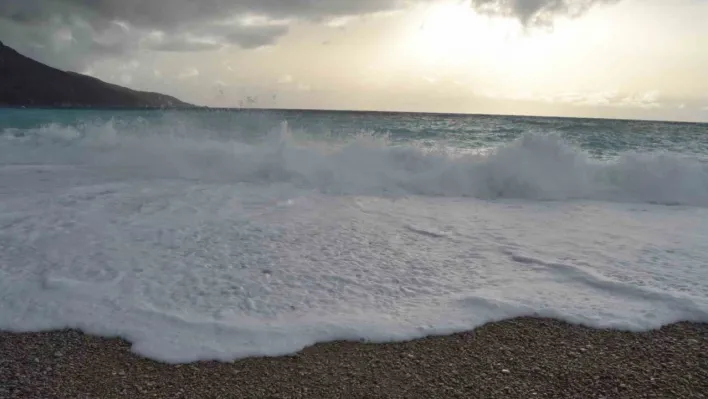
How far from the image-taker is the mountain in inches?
2808

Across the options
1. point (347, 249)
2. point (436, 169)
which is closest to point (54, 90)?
point (436, 169)

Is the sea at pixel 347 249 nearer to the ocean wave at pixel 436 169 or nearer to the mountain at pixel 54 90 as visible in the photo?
the ocean wave at pixel 436 169

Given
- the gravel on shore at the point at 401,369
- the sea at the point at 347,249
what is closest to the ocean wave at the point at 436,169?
the sea at the point at 347,249

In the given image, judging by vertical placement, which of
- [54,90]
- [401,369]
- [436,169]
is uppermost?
[54,90]

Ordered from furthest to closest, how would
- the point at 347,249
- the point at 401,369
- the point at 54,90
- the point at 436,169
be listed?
the point at 54,90
the point at 436,169
the point at 347,249
the point at 401,369

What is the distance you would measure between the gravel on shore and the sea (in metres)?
0.16

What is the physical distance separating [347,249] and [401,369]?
261cm

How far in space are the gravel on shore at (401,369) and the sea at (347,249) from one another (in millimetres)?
162

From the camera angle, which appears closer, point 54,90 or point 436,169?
point 436,169

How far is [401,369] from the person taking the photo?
10.1ft

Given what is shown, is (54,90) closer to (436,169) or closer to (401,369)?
(436,169)

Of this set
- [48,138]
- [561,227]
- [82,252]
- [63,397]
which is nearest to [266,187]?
[82,252]

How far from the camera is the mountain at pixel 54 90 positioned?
7131cm

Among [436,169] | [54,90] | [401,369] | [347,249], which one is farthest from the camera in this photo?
[54,90]
